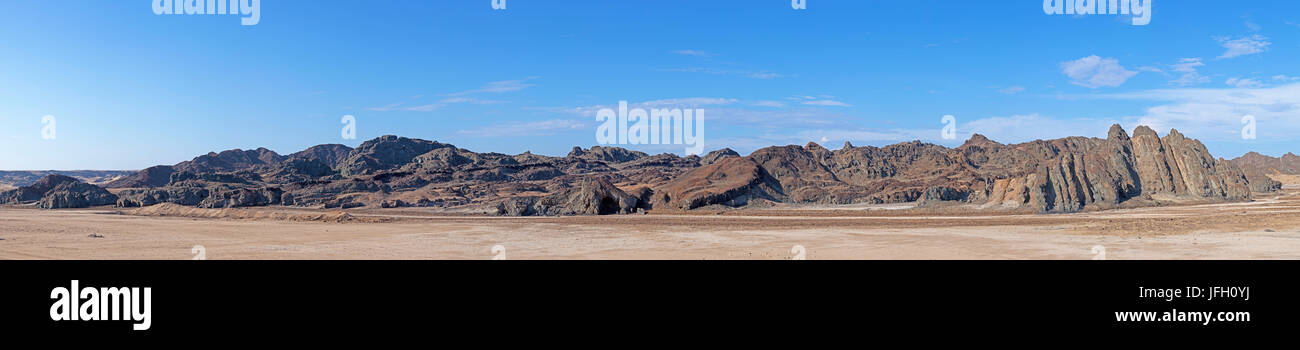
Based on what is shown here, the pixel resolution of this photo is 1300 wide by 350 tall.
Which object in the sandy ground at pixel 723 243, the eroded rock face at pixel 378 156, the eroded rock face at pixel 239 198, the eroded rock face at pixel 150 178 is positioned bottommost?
the sandy ground at pixel 723 243

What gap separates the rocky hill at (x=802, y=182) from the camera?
62.5 meters

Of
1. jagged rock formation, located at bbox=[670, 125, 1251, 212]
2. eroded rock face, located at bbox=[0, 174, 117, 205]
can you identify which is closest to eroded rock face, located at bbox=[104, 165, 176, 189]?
eroded rock face, located at bbox=[0, 174, 117, 205]

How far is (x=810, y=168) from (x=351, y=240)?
107 metres

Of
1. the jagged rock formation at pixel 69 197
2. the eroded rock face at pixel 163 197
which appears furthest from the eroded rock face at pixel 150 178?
the eroded rock face at pixel 163 197

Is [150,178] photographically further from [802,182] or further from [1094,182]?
[1094,182]

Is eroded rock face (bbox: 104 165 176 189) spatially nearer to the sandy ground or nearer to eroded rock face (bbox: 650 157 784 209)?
eroded rock face (bbox: 650 157 784 209)

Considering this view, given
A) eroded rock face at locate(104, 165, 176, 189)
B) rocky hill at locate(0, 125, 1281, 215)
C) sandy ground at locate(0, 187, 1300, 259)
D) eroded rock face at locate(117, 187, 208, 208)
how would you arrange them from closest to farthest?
sandy ground at locate(0, 187, 1300, 259) < rocky hill at locate(0, 125, 1281, 215) < eroded rock face at locate(117, 187, 208, 208) < eroded rock face at locate(104, 165, 176, 189)

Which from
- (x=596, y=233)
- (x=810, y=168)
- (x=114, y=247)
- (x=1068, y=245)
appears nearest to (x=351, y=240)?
(x=114, y=247)

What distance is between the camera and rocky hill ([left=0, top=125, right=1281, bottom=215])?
205ft

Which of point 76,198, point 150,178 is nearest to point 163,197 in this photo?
point 76,198

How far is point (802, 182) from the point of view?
375 ft

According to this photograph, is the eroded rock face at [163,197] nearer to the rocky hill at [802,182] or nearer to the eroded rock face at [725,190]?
the rocky hill at [802,182]

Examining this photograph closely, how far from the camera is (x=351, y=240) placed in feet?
102

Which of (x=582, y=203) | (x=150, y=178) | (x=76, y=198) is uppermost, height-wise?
(x=150, y=178)
